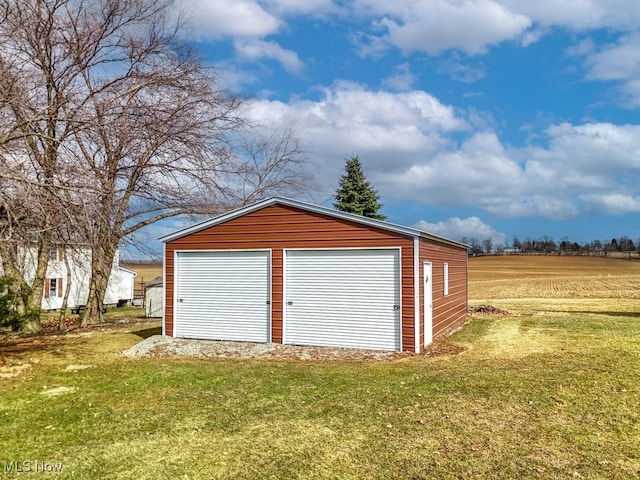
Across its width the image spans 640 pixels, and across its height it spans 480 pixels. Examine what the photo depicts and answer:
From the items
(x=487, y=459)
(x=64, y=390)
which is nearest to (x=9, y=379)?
(x=64, y=390)

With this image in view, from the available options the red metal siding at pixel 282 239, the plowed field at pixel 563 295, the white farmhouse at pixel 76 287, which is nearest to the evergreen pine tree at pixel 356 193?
the plowed field at pixel 563 295

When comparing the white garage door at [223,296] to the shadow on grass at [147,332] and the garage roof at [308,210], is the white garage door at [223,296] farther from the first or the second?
the shadow on grass at [147,332]

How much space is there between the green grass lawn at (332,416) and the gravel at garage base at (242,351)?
0.56 metres

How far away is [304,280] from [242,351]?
2114 millimetres

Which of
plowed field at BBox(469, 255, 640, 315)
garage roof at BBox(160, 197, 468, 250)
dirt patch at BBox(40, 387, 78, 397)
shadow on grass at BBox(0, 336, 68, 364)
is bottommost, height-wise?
plowed field at BBox(469, 255, 640, 315)

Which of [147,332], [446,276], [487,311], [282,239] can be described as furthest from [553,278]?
[147,332]

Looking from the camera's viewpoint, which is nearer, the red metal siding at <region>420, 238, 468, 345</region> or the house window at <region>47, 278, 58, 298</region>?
the red metal siding at <region>420, 238, 468, 345</region>

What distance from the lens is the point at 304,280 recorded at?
11055mm

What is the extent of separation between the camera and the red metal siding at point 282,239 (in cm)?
1012

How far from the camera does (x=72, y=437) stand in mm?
5344

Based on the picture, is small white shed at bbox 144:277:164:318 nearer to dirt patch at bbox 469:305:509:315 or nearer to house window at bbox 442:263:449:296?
house window at bbox 442:263:449:296

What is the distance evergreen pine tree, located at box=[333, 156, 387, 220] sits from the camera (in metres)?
33.3

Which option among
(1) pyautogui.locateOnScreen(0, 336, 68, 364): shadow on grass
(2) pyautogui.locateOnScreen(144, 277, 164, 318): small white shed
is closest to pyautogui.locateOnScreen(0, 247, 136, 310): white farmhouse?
(2) pyautogui.locateOnScreen(144, 277, 164, 318): small white shed

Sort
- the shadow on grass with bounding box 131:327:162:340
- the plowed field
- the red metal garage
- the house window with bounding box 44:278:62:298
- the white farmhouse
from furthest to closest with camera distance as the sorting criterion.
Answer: the house window with bounding box 44:278:62:298
the white farmhouse
the plowed field
the shadow on grass with bounding box 131:327:162:340
the red metal garage
